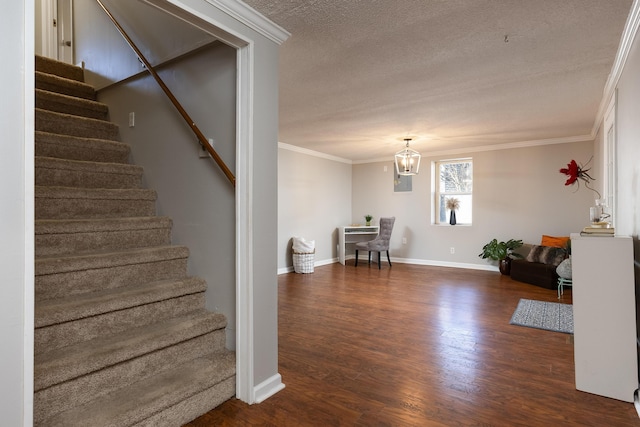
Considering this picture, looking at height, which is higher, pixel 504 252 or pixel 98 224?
pixel 98 224

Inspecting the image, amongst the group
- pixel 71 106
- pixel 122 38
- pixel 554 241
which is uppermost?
pixel 122 38

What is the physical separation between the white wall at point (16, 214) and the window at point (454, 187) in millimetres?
6616

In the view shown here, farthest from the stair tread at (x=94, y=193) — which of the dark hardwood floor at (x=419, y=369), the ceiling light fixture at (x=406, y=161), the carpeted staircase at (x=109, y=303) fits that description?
the ceiling light fixture at (x=406, y=161)

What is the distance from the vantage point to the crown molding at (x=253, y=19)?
1.88 meters

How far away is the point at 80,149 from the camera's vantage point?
2848 mm

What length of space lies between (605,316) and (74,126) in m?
4.05

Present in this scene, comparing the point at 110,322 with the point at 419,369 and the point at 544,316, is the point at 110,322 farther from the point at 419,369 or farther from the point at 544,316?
the point at 544,316

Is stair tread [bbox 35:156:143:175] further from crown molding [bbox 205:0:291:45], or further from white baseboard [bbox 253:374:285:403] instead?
white baseboard [bbox 253:374:285:403]

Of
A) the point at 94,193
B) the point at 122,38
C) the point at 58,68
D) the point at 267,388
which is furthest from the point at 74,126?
the point at 267,388

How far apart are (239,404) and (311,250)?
4273 mm

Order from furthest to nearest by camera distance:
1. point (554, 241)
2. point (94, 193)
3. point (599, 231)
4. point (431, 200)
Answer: point (431, 200) → point (554, 241) → point (94, 193) → point (599, 231)

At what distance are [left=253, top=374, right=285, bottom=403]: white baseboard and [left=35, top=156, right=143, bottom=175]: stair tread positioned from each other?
6.35 feet

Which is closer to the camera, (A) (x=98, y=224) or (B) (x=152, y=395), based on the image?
(B) (x=152, y=395)

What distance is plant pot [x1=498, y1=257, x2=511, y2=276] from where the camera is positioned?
5.87 metres
